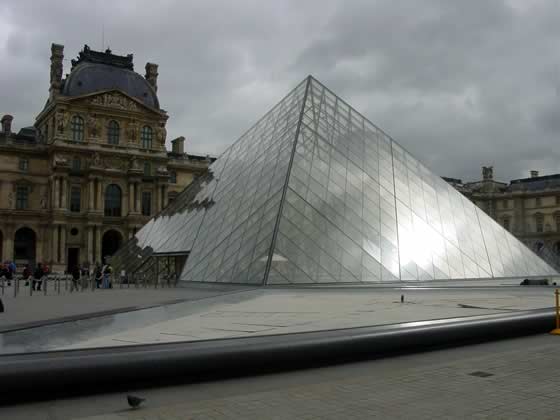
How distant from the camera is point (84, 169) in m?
56.6

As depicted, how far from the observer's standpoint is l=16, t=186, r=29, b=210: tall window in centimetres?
5512

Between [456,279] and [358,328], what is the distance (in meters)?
13.2

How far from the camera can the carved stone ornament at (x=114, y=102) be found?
2285 inches

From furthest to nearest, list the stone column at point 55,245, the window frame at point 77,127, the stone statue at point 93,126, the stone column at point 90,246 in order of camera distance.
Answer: the stone statue at point 93,126 < the window frame at point 77,127 < the stone column at point 90,246 < the stone column at point 55,245

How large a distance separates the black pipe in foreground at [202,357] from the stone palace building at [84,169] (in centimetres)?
5170

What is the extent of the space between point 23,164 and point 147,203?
13.2m

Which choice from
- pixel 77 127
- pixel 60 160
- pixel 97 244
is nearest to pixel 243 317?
pixel 97 244

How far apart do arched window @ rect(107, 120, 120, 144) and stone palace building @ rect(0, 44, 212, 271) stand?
0.11m

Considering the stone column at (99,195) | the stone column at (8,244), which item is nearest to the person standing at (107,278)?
the stone column at (8,244)

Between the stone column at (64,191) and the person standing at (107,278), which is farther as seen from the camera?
the stone column at (64,191)

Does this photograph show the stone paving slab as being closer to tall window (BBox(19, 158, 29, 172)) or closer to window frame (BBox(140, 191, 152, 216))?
window frame (BBox(140, 191, 152, 216))

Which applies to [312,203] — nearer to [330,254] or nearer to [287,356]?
[330,254]

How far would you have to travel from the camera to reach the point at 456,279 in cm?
1830

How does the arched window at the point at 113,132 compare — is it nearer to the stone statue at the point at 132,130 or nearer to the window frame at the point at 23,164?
the stone statue at the point at 132,130
